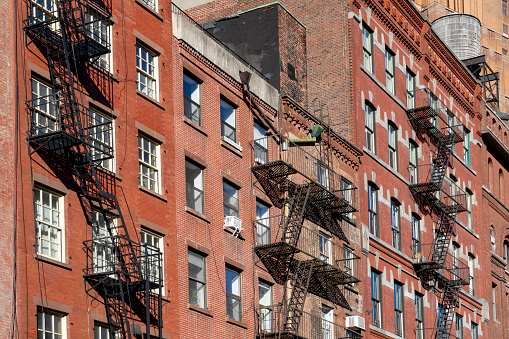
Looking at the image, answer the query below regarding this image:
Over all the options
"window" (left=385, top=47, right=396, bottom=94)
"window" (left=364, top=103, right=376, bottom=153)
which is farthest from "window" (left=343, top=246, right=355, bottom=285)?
"window" (left=385, top=47, right=396, bottom=94)

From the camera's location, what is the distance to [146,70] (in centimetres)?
3209

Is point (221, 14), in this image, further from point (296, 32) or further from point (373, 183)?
point (373, 183)

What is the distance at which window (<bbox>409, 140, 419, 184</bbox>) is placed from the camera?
5116 centimetres

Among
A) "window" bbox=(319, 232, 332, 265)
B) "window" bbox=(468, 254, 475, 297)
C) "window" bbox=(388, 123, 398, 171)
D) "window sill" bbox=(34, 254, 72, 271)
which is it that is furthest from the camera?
"window" bbox=(468, 254, 475, 297)

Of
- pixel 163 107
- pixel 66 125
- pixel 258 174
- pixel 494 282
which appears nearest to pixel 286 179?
pixel 258 174

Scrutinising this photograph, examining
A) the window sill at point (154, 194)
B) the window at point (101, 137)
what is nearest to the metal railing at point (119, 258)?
the window sill at point (154, 194)

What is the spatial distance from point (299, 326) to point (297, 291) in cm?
144

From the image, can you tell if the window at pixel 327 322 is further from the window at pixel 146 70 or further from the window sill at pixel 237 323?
the window at pixel 146 70

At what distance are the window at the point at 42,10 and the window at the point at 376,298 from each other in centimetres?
2137

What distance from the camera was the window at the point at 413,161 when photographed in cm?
5116

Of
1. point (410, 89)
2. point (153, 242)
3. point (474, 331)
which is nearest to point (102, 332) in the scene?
point (153, 242)

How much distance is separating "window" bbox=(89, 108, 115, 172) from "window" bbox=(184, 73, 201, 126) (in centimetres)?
482

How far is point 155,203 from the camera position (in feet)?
100

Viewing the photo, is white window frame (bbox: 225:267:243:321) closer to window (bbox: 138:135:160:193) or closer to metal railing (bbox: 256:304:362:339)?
metal railing (bbox: 256:304:362:339)
